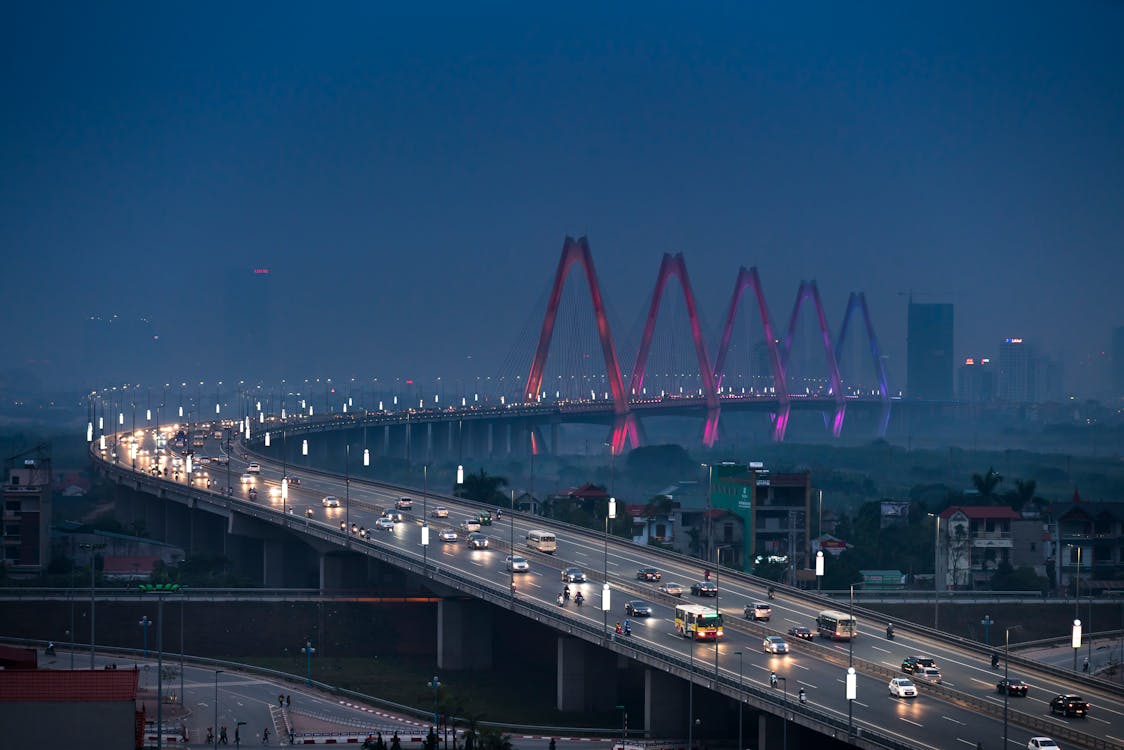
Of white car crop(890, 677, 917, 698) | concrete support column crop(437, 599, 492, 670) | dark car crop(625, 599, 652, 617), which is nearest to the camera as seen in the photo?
white car crop(890, 677, 917, 698)

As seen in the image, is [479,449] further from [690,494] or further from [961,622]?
[961,622]

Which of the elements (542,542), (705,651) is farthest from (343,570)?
(705,651)

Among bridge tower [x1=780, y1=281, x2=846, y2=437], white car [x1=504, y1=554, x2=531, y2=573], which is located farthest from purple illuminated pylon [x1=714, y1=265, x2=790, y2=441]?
white car [x1=504, y1=554, x2=531, y2=573]

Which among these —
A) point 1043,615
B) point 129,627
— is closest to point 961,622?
point 1043,615

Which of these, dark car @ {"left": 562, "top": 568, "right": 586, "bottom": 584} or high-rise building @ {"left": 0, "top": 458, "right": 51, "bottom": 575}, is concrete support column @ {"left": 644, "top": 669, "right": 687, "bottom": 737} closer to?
dark car @ {"left": 562, "top": 568, "right": 586, "bottom": 584}

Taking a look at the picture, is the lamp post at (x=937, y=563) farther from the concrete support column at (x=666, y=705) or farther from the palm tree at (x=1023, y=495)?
the concrete support column at (x=666, y=705)

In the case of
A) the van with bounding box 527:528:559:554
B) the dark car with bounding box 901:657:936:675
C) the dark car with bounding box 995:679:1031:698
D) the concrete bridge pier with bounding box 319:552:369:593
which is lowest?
the concrete bridge pier with bounding box 319:552:369:593

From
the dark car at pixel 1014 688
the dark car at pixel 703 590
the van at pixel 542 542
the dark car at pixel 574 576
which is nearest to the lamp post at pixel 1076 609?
the dark car at pixel 1014 688
